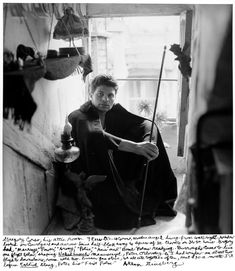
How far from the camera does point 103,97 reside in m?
2.25

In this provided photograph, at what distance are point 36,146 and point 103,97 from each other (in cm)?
53

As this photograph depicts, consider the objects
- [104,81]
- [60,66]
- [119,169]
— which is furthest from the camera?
[119,169]

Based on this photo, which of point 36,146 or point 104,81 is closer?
point 36,146

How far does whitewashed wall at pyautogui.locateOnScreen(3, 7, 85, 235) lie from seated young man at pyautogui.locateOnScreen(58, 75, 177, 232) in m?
0.12

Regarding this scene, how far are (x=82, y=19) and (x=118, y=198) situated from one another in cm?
115

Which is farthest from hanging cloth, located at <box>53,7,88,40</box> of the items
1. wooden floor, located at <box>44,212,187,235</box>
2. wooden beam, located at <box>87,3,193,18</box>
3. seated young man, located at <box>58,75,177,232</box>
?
wooden floor, located at <box>44,212,187,235</box>

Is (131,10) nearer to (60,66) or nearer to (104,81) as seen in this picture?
(104,81)

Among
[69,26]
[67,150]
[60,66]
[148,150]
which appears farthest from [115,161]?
[69,26]

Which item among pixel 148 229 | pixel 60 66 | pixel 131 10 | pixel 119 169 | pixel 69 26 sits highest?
pixel 131 10

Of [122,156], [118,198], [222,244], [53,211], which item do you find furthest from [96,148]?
[222,244]

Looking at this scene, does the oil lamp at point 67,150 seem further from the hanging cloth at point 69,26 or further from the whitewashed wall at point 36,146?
the hanging cloth at point 69,26

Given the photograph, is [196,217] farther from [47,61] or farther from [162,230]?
[47,61]

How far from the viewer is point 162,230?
2234 millimetres

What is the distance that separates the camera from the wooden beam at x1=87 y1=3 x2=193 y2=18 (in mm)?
2178
